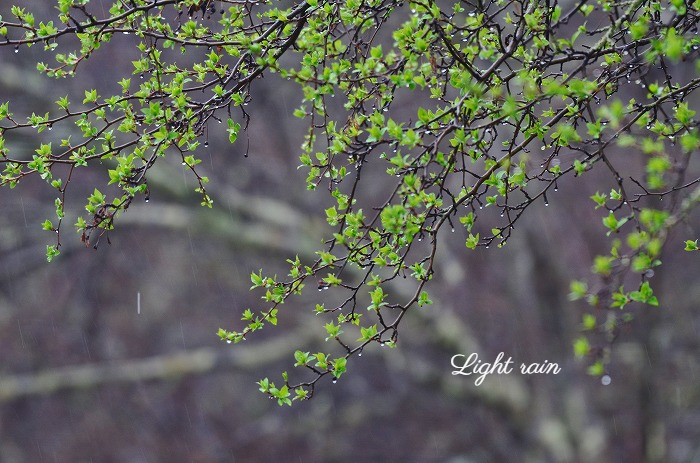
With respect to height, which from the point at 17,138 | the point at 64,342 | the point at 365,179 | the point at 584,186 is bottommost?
the point at 17,138

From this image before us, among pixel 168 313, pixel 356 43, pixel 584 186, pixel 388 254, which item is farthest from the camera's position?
pixel 168 313

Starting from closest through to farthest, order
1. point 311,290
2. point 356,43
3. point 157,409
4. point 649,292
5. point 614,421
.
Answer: point 649,292, point 356,43, point 614,421, point 311,290, point 157,409

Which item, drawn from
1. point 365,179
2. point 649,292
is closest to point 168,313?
point 365,179

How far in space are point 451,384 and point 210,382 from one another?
7.61m

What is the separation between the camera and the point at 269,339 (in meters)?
12.2

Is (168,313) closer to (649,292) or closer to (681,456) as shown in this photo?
(681,456)

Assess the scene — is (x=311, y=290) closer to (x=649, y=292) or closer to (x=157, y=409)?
(x=157, y=409)

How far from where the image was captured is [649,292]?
5.94ft

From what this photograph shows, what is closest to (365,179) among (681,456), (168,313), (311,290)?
(311,290)

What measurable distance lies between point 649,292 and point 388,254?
32.1 inches

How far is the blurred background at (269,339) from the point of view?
7613 millimetres

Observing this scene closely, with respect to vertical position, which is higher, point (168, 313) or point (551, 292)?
point (168, 313)

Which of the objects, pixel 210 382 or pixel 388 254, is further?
pixel 210 382

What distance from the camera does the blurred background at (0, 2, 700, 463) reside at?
761 cm
